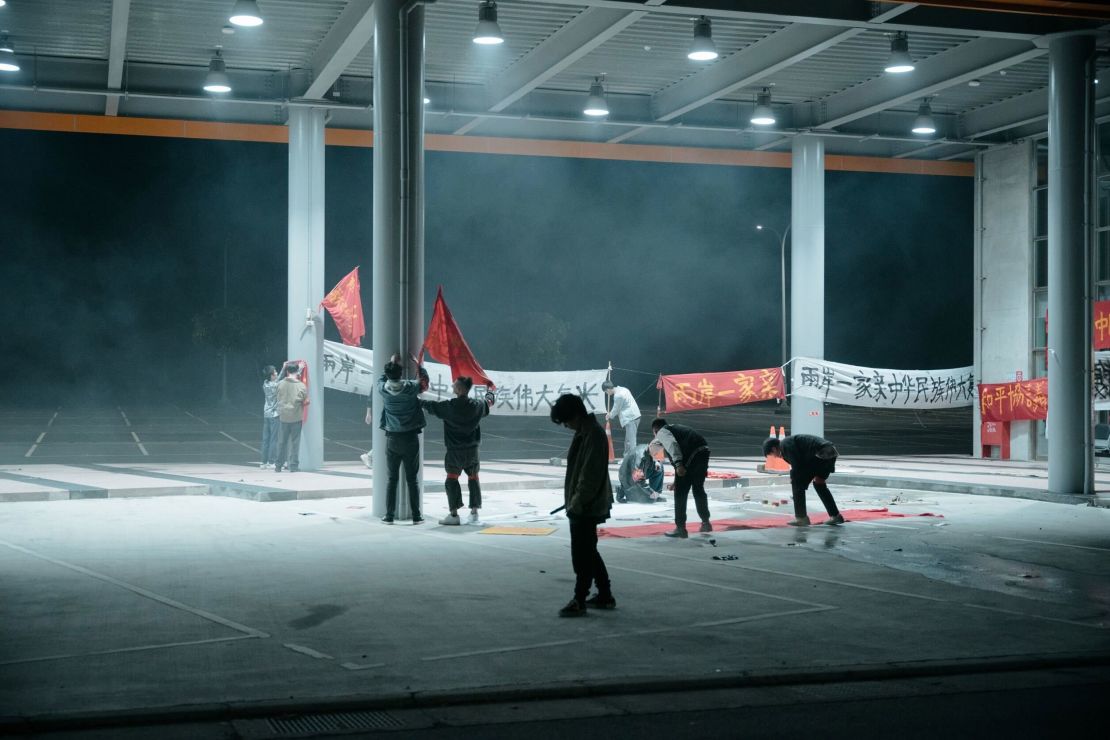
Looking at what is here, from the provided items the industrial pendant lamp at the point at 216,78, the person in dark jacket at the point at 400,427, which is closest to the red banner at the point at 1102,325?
the person in dark jacket at the point at 400,427

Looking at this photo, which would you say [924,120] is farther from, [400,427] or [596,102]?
[400,427]

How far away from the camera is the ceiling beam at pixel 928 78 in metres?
18.5

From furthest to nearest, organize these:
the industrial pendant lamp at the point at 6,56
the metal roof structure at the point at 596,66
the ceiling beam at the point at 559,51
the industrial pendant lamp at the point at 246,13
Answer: the industrial pendant lamp at the point at 6,56 < the ceiling beam at the point at 559,51 < the metal roof structure at the point at 596,66 < the industrial pendant lamp at the point at 246,13

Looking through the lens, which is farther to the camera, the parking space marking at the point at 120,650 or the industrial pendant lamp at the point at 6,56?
the industrial pendant lamp at the point at 6,56

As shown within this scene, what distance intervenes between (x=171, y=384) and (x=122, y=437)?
41.7 m

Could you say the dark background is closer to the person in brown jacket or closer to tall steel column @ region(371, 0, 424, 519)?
the person in brown jacket

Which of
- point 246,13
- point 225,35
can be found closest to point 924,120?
point 225,35

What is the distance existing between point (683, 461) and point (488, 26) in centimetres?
651

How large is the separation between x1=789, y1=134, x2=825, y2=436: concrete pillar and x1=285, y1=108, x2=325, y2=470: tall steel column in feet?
29.9

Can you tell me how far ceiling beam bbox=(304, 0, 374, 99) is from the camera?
1641 centimetres

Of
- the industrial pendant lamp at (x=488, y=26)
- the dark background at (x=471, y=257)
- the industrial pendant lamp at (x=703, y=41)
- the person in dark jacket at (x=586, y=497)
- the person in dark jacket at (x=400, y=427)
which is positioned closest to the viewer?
the person in dark jacket at (x=586, y=497)

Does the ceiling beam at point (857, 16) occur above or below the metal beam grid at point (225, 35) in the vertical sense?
below

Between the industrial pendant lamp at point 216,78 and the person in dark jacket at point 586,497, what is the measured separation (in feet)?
39.6

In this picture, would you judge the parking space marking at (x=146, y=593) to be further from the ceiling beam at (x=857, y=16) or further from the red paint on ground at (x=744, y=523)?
the ceiling beam at (x=857, y=16)
